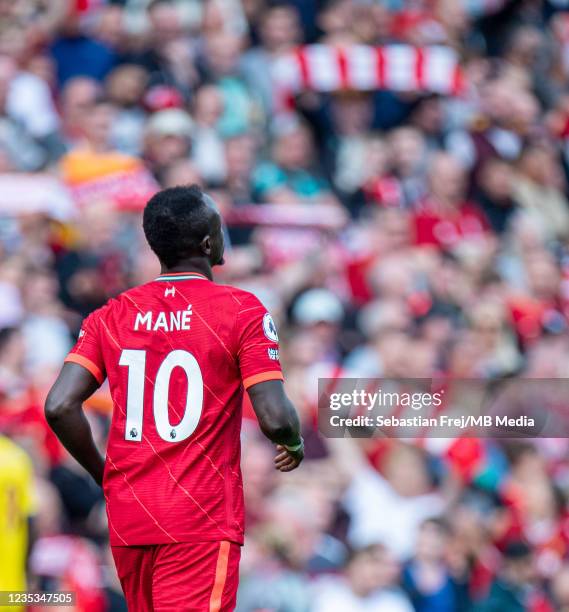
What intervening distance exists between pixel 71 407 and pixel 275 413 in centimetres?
71

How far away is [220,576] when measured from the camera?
4.77 meters

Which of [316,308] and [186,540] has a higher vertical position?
[186,540]

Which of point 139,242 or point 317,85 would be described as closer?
point 139,242

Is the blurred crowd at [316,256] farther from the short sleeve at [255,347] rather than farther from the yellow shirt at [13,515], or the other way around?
the short sleeve at [255,347]

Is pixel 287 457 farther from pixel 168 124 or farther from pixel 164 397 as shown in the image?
pixel 168 124

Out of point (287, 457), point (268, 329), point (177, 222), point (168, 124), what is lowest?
point (287, 457)

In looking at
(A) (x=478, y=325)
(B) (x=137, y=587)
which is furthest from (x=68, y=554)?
(A) (x=478, y=325)

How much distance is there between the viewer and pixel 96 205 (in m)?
9.98

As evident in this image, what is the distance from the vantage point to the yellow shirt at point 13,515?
714cm

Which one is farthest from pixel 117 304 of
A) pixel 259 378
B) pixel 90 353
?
pixel 259 378

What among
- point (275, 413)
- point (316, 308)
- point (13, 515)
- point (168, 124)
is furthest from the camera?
point (168, 124)

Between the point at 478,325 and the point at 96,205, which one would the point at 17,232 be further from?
the point at 478,325

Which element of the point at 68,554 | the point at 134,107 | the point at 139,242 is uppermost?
the point at 134,107

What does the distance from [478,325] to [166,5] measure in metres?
3.75
